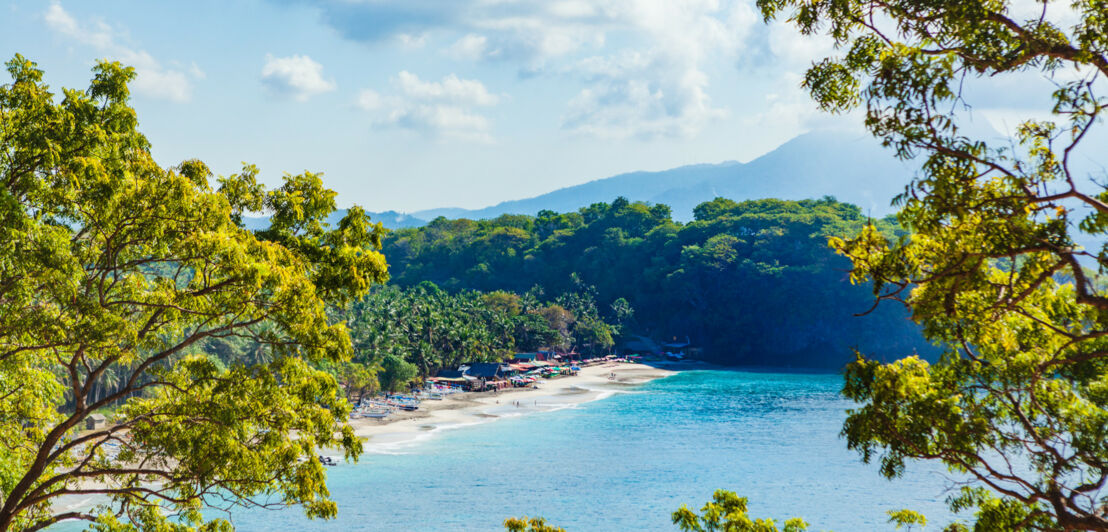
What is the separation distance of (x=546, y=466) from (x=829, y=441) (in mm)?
16613

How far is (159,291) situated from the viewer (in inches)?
304

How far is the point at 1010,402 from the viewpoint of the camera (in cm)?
630

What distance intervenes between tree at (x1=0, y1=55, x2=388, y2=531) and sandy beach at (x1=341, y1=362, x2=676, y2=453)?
93.3ft

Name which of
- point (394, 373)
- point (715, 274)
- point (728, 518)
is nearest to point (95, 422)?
point (394, 373)

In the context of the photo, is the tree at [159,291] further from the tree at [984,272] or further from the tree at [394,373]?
the tree at [394,373]

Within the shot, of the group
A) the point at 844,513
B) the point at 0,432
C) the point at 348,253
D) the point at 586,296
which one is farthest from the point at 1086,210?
the point at 586,296

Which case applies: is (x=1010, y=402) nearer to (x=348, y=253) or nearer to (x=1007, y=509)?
(x=1007, y=509)

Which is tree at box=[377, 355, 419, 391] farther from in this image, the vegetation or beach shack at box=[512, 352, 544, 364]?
beach shack at box=[512, 352, 544, 364]

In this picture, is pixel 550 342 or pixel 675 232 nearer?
pixel 550 342

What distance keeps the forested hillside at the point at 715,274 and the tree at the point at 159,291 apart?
69.4 metres

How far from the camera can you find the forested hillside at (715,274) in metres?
79.2

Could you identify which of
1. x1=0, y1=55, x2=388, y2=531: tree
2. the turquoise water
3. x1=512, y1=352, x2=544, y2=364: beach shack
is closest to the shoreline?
the turquoise water

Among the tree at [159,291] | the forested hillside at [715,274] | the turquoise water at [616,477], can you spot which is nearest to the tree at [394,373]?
the turquoise water at [616,477]

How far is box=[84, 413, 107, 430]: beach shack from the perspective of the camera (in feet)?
111
